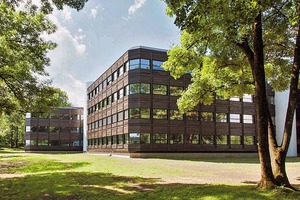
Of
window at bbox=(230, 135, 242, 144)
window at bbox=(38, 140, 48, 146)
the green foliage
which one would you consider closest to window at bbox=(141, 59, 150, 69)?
window at bbox=(230, 135, 242, 144)

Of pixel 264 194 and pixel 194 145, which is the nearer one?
pixel 264 194

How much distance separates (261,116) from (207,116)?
3283 cm

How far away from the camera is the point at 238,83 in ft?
52.2

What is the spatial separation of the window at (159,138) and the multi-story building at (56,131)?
32427 millimetres

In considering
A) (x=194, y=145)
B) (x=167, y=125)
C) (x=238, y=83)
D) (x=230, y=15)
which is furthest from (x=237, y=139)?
(x=230, y=15)

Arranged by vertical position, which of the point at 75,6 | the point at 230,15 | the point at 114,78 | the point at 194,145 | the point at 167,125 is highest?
the point at 114,78

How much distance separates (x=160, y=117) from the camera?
131 ft

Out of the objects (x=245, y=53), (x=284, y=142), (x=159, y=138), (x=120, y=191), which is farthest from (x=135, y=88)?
(x=284, y=142)

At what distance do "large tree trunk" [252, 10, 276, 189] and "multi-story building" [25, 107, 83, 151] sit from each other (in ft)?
191

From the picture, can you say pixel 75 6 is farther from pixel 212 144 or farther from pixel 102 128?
pixel 102 128

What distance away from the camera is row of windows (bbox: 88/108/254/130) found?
129 feet

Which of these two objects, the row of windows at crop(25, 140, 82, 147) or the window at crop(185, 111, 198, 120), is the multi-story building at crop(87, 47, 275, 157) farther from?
the row of windows at crop(25, 140, 82, 147)

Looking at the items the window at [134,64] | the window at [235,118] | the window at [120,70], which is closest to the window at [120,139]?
the window at [120,70]

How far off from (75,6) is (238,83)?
9199mm
